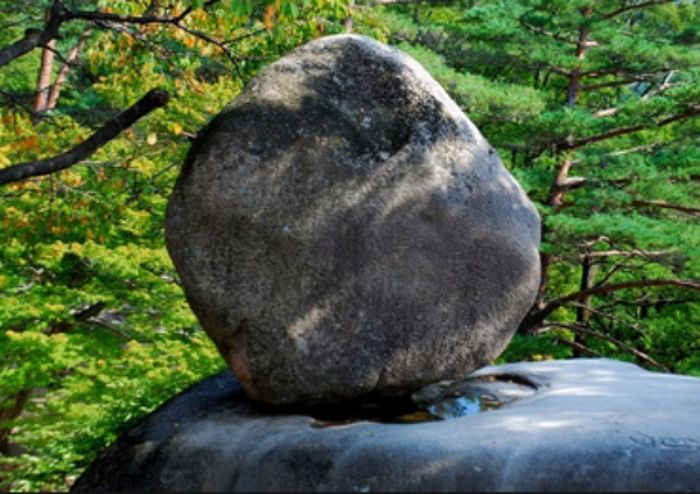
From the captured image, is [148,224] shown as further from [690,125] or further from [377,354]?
[690,125]

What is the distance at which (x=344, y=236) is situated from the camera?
453 centimetres

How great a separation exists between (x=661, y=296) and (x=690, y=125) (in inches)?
136

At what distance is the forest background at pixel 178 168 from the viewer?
6117 millimetres

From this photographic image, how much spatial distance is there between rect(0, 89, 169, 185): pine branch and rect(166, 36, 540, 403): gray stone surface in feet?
1.30

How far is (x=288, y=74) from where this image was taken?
4.77 metres

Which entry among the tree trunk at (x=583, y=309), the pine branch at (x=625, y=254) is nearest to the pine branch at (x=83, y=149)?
the pine branch at (x=625, y=254)

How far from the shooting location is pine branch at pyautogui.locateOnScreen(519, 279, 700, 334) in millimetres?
9789

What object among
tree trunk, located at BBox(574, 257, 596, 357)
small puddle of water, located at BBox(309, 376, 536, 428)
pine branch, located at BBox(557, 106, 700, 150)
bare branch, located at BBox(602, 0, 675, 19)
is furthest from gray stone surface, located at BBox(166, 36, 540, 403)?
tree trunk, located at BBox(574, 257, 596, 357)

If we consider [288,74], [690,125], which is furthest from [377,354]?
[690,125]

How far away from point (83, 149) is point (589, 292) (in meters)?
7.92

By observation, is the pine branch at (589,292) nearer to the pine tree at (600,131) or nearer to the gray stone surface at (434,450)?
the pine tree at (600,131)

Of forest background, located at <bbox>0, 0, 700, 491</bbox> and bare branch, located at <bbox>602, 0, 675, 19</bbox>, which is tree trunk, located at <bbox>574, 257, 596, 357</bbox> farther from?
bare branch, located at <bbox>602, 0, 675, 19</bbox>

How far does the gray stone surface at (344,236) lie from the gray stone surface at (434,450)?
19.7 inches

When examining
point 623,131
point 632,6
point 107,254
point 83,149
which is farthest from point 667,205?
point 83,149
